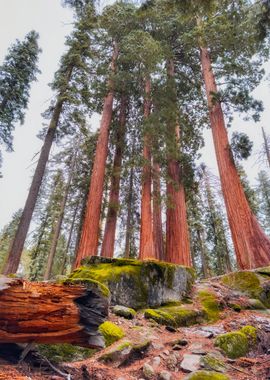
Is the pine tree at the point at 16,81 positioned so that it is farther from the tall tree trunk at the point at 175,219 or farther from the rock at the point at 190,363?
the rock at the point at 190,363

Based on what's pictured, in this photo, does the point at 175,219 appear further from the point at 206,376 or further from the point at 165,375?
the point at 206,376

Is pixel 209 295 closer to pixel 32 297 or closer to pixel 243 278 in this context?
pixel 243 278

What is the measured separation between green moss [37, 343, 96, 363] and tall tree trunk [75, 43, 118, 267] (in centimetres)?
601

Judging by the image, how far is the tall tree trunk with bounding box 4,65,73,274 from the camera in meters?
9.95

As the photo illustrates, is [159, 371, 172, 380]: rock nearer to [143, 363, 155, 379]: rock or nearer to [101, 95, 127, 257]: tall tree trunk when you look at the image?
[143, 363, 155, 379]: rock

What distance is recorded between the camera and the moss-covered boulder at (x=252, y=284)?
7176 mm

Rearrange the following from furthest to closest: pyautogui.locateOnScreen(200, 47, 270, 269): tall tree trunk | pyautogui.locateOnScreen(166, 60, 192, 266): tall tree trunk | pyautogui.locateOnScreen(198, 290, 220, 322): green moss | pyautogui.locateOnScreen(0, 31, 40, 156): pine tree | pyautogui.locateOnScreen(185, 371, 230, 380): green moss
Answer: pyautogui.locateOnScreen(0, 31, 40, 156): pine tree → pyautogui.locateOnScreen(166, 60, 192, 266): tall tree trunk → pyautogui.locateOnScreen(200, 47, 270, 269): tall tree trunk → pyautogui.locateOnScreen(198, 290, 220, 322): green moss → pyautogui.locateOnScreen(185, 371, 230, 380): green moss

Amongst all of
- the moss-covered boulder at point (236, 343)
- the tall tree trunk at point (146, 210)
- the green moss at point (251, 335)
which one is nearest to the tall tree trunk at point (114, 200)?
the tall tree trunk at point (146, 210)

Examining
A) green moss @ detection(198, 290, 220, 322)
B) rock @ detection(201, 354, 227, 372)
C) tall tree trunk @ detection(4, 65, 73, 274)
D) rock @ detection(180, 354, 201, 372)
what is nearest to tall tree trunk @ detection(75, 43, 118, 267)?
tall tree trunk @ detection(4, 65, 73, 274)

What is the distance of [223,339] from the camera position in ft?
13.9

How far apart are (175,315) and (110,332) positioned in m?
2.01

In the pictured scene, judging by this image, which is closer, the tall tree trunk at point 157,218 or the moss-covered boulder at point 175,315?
the moss-covered boulder at point 175,315

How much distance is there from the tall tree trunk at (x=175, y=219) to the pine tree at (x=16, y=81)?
8971mm

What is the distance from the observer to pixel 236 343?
4195 millimetres
